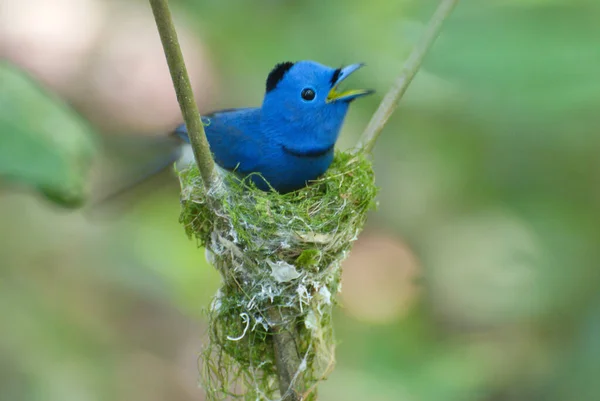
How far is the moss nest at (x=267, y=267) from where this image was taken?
222cm

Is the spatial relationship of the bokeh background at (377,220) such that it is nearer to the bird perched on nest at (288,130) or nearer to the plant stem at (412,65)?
the plant stem at (412,65)

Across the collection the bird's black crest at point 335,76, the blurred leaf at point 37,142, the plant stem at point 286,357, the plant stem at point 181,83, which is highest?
the bird's black crest at point 335,76

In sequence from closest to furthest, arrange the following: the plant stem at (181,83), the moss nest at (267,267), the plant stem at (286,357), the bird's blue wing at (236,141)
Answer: the plant stem at (181,83) → the plant stem at (286,357) → the moss nest at (267,267) → the bird's blue wing at (236,141)

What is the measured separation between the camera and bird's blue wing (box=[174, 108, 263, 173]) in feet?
9.12

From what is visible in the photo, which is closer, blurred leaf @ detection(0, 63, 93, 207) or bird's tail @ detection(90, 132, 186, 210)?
blurred leaf @ detection(0, 63, 93, 207)

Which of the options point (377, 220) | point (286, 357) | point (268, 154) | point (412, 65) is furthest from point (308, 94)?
point (377, 220)

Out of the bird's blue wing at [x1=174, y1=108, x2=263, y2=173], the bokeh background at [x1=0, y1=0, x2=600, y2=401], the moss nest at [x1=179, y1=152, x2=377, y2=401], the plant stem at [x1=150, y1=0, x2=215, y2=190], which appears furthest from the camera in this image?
the bokeh background at [x1=0, y1=0, x2=600, y2=401]

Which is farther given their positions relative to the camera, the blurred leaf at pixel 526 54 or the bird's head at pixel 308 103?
the bird's head at pixel 308 103

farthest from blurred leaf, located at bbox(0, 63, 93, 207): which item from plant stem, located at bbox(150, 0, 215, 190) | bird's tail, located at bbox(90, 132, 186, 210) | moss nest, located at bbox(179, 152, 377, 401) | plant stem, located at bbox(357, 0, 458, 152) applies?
bird's tail, located at bbox(90, 132, 186, 210)

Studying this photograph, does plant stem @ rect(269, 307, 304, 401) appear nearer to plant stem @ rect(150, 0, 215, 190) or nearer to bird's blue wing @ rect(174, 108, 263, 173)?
plant stem @ rect(150, 0, 215, 190)

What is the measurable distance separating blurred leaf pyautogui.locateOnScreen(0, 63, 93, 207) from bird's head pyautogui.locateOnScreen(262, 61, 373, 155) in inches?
57.6

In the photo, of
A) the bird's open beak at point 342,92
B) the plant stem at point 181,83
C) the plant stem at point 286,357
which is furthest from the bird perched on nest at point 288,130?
the plant stem at point 181,83

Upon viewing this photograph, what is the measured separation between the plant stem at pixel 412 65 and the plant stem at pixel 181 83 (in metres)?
0.67

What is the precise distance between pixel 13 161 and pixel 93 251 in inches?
116
